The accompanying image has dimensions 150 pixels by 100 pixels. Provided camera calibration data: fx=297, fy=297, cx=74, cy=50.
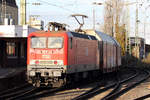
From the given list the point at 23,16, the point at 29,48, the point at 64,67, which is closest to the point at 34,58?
the point at 29,48

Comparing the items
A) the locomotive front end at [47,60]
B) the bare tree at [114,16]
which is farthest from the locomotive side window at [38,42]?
the bare tree at [114,16]

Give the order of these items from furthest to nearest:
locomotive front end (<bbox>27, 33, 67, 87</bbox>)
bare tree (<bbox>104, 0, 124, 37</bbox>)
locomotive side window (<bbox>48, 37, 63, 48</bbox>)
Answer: bare tree (<bbox>104, 0, 124, 37</bbox>), locomotive side window (<bbox>48, 37, 63, 48</bbox>), locomotive front end (<bbox>27, 33, 67, 87</bbox>)

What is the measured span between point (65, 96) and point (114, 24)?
3100cm

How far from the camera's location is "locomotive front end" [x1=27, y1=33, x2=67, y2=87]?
15062mm

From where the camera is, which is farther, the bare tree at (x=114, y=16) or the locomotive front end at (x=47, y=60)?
the bare tree at (x=114, y=16)

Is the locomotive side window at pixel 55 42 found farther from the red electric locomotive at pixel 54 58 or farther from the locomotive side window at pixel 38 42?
the locomotive side window at pixel 38 42

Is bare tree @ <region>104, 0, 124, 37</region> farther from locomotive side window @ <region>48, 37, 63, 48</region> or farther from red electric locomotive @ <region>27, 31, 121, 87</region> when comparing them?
locomotive side window @ <region>48, 37, 63, 48</region>

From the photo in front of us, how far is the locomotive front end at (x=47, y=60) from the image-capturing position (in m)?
15.1

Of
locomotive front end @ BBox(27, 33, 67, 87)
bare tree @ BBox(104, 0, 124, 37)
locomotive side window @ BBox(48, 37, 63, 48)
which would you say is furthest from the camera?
bare tree @ BBox(104, 0, 124, 37)

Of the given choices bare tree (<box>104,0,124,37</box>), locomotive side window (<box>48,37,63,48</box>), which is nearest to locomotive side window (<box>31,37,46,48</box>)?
locomotive side window (<box>48,37,63,48</box>)

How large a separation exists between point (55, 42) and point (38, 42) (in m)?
0.95

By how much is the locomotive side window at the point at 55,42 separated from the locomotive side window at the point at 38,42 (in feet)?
1.08

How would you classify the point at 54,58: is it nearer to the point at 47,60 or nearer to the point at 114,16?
the point at 47,60

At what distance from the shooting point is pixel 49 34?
15.7 meters
